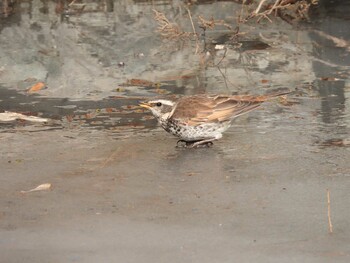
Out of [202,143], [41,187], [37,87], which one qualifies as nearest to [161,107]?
[202,143]

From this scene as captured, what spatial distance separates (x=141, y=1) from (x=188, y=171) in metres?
8.95

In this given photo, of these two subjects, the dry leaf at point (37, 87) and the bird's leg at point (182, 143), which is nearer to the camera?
the bird's leg at point (182, 143)

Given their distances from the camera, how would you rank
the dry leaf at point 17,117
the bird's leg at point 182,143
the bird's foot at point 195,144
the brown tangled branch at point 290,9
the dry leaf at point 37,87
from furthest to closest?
the brown tangled branch at point 290,9 < the dry leaf at point 37,87 < the dry leaf at point 17,117 < the bird's leg at point 182,143 < the bird's foot at point 195,144

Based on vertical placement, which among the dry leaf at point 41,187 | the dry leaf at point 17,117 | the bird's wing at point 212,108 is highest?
the bird's wing at point 212,108

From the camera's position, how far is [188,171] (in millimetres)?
8734

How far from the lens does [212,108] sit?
962 cm

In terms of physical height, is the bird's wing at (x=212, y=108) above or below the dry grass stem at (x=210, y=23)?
above

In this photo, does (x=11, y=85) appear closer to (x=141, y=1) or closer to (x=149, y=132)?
(x=149, y=132)

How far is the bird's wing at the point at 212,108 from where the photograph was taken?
9.53 meters

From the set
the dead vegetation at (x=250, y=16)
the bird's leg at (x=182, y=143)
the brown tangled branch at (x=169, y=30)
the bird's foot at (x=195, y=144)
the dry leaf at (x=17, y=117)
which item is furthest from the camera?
the dead vegetation at (x=250, y=16)

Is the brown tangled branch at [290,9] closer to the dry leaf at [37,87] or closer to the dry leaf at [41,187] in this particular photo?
the dry leaf at [37,87]

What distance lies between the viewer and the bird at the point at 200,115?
9.52m

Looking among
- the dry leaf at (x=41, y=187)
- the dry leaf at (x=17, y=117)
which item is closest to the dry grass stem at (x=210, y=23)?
the dry leaf at (x=17, y=117)

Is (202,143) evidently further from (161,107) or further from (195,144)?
(161,107)
